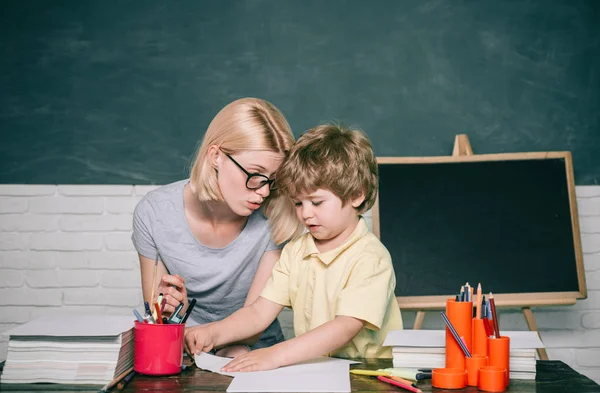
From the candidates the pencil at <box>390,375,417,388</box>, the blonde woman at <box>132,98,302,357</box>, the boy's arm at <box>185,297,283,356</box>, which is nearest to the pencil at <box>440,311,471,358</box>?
the pencil at <box>390,375,417,388</box>

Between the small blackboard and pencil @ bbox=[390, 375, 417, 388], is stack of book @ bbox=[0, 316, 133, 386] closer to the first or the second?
pencil @ bbox=[390, 375, 417, 388]

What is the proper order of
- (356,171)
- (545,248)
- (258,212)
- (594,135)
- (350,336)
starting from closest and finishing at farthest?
(350,336) < (356,171) < (258,212) < (545,248) < (594,135)

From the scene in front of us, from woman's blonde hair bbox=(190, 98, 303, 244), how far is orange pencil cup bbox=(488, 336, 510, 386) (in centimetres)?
78

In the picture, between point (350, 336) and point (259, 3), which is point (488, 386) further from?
point (259, 3)

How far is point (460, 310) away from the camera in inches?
55.0

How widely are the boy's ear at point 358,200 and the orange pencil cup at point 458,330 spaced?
0.50m

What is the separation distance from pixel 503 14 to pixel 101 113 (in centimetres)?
174

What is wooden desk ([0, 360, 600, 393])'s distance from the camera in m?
1.33

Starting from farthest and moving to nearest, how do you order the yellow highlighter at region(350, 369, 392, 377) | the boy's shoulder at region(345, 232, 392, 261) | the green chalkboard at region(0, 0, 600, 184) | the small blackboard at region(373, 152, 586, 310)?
the green chalkboard at region(0, 0, 600, 184), the small blackboard at region(373, 152, 586, 310), the boy's shoulder at region(345, 232, 392, 261), the yellow highlighter at region(350, 369, 392, 377)

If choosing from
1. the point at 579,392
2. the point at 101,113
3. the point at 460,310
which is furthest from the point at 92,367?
the point at 101,113

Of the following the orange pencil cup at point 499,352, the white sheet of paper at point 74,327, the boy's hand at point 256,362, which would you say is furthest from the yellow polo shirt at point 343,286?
the white sheet of paper at point 74,327

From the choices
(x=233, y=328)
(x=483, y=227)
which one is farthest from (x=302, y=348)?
(x=483, y=227)

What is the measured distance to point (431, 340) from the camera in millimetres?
1475

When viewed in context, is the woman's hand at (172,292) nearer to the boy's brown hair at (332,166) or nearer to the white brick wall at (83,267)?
the boy's brown hair at (332,166)
